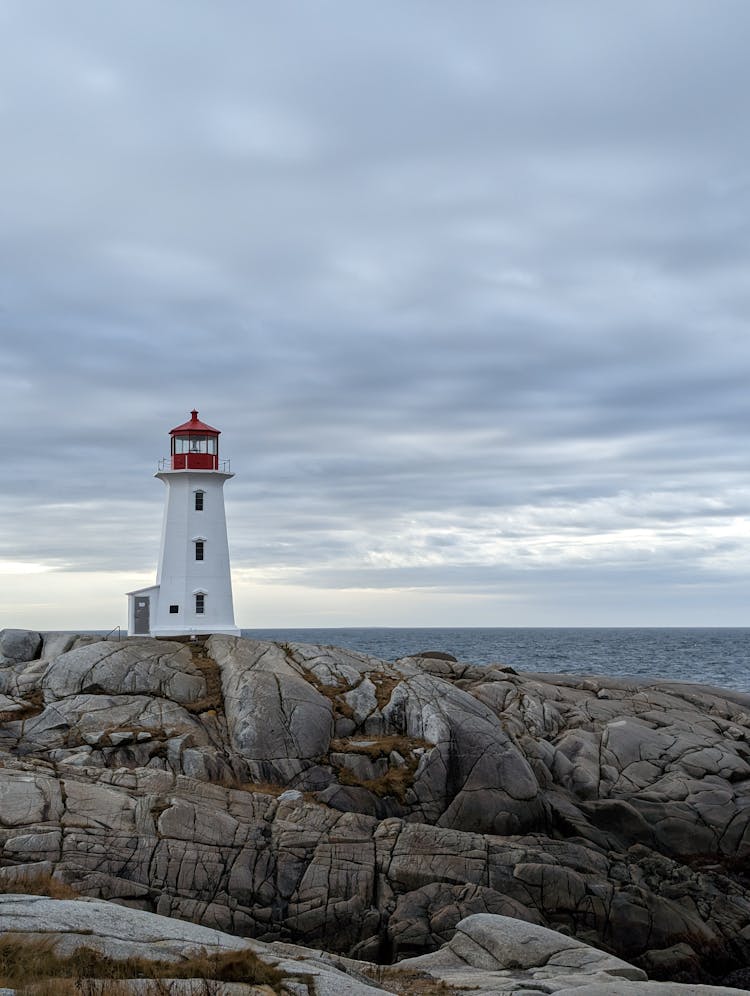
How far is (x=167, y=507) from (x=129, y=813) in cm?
2164

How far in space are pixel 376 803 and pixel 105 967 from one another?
671 inches

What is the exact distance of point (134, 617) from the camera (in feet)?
141

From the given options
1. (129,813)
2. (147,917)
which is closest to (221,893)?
(129,813)

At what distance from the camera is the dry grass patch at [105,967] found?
1198cm

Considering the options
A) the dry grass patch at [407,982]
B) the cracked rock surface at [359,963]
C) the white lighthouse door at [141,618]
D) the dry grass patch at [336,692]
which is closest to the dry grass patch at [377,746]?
the dry grass patch at [336,692]

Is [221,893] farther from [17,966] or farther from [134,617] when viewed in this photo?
[134,617]

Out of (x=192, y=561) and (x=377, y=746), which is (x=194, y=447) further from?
(x=377, y=746)

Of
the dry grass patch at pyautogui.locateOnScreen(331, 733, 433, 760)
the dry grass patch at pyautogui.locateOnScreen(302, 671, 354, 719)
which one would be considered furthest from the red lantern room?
the dry grass patch at pyautogui.locateOnScreen(331, 733, 433, 760)

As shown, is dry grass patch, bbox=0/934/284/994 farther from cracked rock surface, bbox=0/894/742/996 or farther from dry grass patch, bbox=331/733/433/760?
dry grass patch, bbox=331/733/433/760

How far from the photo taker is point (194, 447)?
4434 cm

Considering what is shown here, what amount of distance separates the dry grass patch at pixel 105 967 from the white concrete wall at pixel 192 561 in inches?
1172

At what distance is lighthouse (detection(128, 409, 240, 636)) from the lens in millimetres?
43031

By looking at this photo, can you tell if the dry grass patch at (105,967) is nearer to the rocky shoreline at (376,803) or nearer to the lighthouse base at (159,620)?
the rocky shoreline at (376,803)

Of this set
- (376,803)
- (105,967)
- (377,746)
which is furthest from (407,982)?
(377,746)
